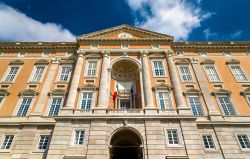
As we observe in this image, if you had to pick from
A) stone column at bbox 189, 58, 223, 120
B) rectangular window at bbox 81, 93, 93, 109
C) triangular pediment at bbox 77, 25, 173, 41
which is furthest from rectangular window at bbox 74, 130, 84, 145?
triangular pediment at bbox 77, 25, 173, 41

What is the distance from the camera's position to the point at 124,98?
29844 millimetres

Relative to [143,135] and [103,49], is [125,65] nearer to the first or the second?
[103,49]

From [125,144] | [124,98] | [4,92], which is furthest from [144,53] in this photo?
[4,92]

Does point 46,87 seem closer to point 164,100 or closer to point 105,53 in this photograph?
point 105,53

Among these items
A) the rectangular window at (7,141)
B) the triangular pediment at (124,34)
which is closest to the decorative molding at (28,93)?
the rectangular window at (7,141)

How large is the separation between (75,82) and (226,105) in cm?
2079

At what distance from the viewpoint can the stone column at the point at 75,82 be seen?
25517mm

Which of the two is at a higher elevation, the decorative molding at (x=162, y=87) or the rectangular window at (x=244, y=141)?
the decorative molding at (x=162, y=87)

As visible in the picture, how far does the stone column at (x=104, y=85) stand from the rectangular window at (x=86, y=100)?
1.38 m

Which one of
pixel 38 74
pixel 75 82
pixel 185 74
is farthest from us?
pixel 185 74

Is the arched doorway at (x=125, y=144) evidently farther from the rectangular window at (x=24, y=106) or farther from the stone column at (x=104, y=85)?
the rectangular window at (x=24, y=106)

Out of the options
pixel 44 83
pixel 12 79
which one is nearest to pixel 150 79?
pixel 44 83

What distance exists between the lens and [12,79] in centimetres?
3045

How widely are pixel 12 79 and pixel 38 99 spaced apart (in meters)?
6.60
